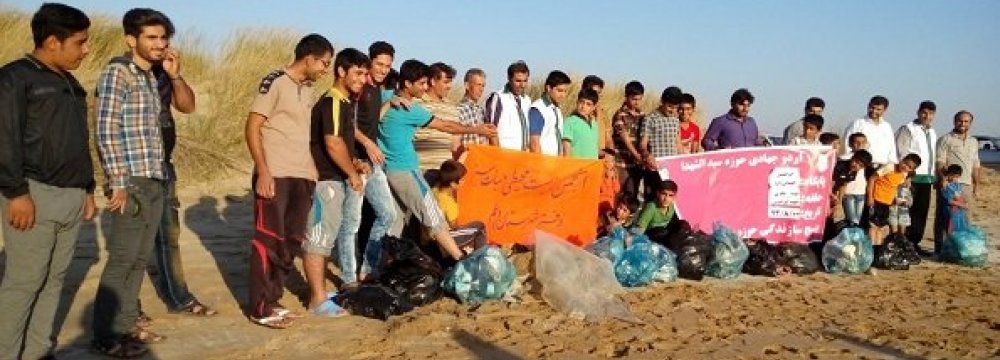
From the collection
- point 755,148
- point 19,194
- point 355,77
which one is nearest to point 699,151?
point 755,148

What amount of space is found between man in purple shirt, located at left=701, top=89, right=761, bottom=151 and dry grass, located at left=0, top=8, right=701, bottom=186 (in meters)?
6.83

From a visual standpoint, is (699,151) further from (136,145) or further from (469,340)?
(136,145)

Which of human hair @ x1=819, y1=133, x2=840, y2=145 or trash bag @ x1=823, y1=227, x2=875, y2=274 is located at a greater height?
human hair @ x1=819, y1=133, x2=840, y2=145

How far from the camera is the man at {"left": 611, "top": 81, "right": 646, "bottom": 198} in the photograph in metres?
8.86

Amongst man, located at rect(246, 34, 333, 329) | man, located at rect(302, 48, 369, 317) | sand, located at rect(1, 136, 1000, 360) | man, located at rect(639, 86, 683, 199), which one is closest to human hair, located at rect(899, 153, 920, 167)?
sand, located at rect(1, 136, 1000, 360)

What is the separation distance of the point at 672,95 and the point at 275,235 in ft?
15.1

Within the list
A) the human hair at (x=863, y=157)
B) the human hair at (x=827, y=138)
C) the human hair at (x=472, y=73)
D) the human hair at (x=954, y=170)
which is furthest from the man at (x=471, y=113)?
the human hair at (x=954, y=170)

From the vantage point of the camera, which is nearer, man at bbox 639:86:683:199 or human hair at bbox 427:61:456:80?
human hair at bbox 427:61:456:80

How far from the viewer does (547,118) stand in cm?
827

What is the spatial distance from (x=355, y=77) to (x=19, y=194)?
2.33 m

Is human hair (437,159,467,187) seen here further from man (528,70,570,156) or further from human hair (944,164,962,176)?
human hair (944,164,962,176)

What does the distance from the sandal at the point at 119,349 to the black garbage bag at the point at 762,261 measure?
18.1 ft

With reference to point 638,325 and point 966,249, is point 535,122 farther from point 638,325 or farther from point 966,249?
point 966,249

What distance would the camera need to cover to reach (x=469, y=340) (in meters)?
5.27
